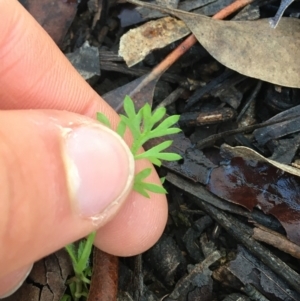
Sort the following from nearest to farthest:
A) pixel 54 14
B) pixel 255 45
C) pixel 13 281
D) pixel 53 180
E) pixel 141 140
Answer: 1. pixel 53 180
2. pixel 141 140
3. pixel 13 281
4. pixel 255 45
5. pixel 54 14

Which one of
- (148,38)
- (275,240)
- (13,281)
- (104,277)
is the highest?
(148,38)

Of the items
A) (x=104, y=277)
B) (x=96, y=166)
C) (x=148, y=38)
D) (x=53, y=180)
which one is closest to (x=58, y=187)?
(x=53, y=180)

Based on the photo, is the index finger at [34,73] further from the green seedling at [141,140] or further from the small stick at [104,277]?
the small stick at [104,277]

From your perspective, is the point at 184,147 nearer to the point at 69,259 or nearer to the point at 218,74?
the point at 218,74

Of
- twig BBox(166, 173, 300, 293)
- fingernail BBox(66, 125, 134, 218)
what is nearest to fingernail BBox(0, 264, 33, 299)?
fingernail BBox(66, 125, 134, 218)

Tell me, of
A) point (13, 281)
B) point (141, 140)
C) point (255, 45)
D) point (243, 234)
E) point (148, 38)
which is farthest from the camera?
point (148, 38)

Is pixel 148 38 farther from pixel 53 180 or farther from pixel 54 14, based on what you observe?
pixel 53 180

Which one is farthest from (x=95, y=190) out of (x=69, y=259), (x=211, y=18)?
(x=211, y=18)
